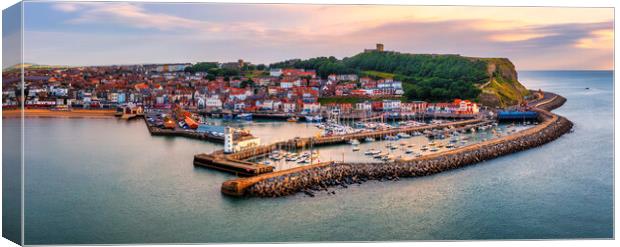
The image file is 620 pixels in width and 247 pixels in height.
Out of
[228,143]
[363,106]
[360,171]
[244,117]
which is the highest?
[363,106]

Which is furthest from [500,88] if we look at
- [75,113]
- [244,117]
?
[75,113]

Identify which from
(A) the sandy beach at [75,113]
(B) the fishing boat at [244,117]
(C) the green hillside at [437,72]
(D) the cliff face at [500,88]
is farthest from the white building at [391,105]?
(A) the sandy beach at [75,113]

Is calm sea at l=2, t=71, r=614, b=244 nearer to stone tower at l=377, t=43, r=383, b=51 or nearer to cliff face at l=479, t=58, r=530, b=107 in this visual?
stone tower at l=377, t=43, r=383, b=51

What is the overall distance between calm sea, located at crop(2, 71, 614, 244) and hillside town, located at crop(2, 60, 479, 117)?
1.21 metres

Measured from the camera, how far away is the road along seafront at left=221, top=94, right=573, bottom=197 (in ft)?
25.4

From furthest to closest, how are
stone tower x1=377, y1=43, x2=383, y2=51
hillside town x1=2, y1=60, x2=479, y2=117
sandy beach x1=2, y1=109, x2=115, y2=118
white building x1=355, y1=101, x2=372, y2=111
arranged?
white building x1=355, y1=101, x2=372, y2=111 → hillside town x1=2, y1=60, x2=479, y2=117 → sandy beach x1=2, y1=109, x2=115, y2=118 → stone tower x1=377, y1=43, x2=383, y2=51

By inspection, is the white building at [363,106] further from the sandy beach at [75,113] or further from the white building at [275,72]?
the sandy beach at [75,113]

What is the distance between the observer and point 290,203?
7.44m

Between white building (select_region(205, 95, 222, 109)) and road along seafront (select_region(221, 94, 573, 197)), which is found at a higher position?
white building (select_region(205, 95, 222, 109))

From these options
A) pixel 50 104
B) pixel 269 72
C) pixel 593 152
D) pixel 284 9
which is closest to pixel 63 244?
pixel 284 9

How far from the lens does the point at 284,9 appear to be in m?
7.03

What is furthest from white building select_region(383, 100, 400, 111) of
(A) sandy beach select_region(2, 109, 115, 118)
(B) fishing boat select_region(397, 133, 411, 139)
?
(A) sandy beach select_region(2, 109, 115, 118)

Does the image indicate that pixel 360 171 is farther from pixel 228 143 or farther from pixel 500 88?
pixel 500 88

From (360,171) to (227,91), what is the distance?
5435mm
